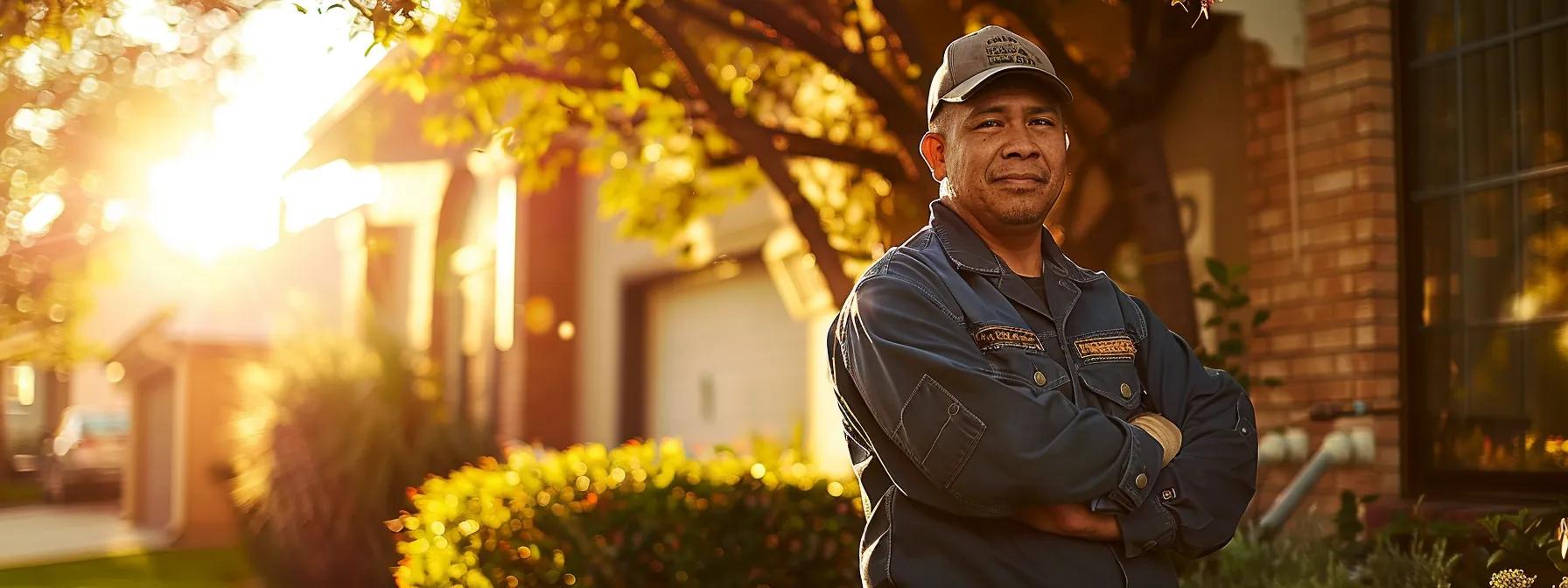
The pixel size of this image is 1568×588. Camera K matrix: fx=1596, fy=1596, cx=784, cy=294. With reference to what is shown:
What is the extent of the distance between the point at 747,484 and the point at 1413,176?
9.39ft

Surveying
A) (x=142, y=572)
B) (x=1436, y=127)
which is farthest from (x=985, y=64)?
(x=142, y=572)

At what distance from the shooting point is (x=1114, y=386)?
310 centimetres

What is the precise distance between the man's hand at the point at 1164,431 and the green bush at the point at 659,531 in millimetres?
3334

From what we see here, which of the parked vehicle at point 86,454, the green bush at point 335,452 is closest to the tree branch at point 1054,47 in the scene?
the green bush at point 335,452

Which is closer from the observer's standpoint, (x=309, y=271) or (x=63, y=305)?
(x=63, y=305)

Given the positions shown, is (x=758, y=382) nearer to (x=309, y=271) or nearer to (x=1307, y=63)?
(x=1307, y=63)

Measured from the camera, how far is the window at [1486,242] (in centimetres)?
533

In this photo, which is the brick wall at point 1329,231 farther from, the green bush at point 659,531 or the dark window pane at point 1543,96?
the green bush at point 659,531

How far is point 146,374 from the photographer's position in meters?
23.6

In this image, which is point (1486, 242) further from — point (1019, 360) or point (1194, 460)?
point (1019, 360)

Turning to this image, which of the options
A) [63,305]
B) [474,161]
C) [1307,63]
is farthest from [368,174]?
[1307,63]

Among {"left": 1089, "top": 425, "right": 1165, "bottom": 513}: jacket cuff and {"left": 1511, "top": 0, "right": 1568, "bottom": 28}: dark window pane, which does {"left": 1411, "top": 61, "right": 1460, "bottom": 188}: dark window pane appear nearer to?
{"left": 1511, "top": 0, "right": 1568, "bottom": 28}: dark window pane

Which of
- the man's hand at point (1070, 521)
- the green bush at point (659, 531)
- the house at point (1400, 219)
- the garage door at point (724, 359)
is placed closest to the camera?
the man's hand at point (1070, 521)

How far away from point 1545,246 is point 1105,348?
9.70 feet
